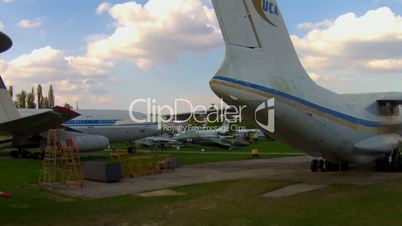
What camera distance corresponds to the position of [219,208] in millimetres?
10539

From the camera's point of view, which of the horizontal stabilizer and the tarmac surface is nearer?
the tarmac surface

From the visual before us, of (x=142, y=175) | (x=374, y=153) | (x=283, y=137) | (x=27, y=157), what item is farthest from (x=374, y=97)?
(x=27, y=157)

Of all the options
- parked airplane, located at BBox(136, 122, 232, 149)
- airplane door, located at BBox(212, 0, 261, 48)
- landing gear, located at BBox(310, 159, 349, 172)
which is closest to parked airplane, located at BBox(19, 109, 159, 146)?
parked airplane, located at BBox(136, 122, 232, 149)

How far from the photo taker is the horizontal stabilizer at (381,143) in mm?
15734

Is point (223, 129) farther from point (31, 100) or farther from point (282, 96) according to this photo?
point (282, 96)

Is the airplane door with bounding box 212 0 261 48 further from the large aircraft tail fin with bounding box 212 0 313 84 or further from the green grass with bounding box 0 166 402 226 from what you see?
the green grass with bounding box 0 166 402 226

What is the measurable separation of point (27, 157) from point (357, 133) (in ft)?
68.5

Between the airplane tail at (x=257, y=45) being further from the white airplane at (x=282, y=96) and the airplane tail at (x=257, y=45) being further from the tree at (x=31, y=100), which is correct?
the tree at (x=31, y=100)

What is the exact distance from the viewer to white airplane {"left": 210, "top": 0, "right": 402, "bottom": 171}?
1237 cm

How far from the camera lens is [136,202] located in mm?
11773

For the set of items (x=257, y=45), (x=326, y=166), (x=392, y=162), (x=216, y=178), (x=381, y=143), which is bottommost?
(x=216, y=178)

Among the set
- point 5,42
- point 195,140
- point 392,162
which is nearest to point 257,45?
point 5,42

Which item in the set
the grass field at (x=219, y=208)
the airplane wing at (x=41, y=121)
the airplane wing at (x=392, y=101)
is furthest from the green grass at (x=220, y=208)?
the airplane wing at (x=41, y=121)

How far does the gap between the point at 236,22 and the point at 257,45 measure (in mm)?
951
